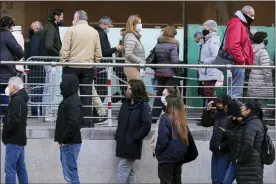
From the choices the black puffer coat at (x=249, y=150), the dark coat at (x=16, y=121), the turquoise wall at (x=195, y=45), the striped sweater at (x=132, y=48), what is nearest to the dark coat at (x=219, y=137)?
the black puffer coat at (x=249, y=150)

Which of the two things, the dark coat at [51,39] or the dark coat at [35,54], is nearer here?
the dark coat at [35,54]

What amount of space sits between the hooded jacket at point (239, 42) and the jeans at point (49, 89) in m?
2.67

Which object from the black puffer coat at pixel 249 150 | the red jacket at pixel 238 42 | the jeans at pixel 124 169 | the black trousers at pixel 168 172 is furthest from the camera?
the red jacket at pixel 238 42

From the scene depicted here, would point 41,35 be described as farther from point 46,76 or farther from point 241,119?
point 241,119

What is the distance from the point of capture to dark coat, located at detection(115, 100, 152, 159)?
12531 mm

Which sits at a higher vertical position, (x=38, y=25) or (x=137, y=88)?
(x=38, y=25)

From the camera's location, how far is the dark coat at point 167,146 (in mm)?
12039

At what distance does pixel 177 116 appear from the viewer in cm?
1212

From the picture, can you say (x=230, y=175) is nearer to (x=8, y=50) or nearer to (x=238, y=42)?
(x=238, y=42)

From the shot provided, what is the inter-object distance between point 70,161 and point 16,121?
3.03ft

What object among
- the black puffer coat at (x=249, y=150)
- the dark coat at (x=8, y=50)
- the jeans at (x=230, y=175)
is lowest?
the jeans at (x=230, y=175)

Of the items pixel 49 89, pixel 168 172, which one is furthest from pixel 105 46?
pixel 168 172

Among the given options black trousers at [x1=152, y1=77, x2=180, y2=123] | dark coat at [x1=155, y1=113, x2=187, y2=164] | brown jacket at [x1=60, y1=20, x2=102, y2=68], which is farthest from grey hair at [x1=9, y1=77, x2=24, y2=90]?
black trousers at [x1=152, y1=77, x2=180, y2=123]

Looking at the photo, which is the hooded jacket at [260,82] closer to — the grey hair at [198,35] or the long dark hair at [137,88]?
the grey hair at [198,35]
